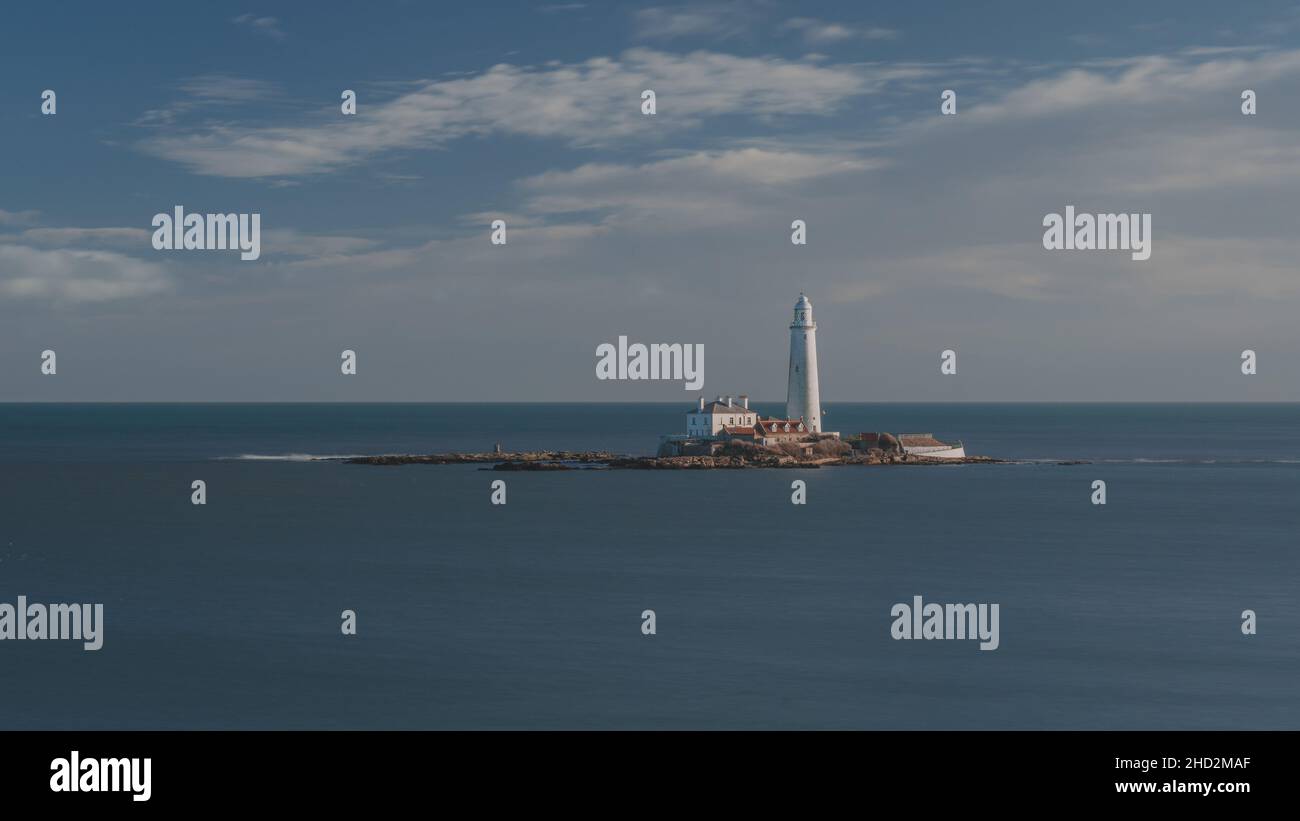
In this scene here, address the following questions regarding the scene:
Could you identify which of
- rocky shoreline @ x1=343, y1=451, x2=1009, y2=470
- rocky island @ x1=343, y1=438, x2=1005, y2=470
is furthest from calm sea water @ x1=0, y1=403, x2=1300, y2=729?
rocky island @ x1=343, y1=438, x2=1005, y2=470

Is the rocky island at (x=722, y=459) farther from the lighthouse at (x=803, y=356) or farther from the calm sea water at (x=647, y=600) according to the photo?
the calm sea water at (x=647, y=600)

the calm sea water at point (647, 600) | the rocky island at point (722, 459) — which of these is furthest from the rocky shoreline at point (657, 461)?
the calm sea water at point (647, 600)

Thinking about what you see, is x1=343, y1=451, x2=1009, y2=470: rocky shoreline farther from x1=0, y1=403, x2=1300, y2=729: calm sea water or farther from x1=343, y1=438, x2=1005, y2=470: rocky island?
x1=0, y1=403, x2=1300, y2=729: calm sea water

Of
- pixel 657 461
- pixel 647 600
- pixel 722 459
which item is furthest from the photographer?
pixel 657 461

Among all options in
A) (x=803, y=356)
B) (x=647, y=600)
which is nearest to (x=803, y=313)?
(x=803, y=356)

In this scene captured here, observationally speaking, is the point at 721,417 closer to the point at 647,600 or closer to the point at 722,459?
the point at 722,459
